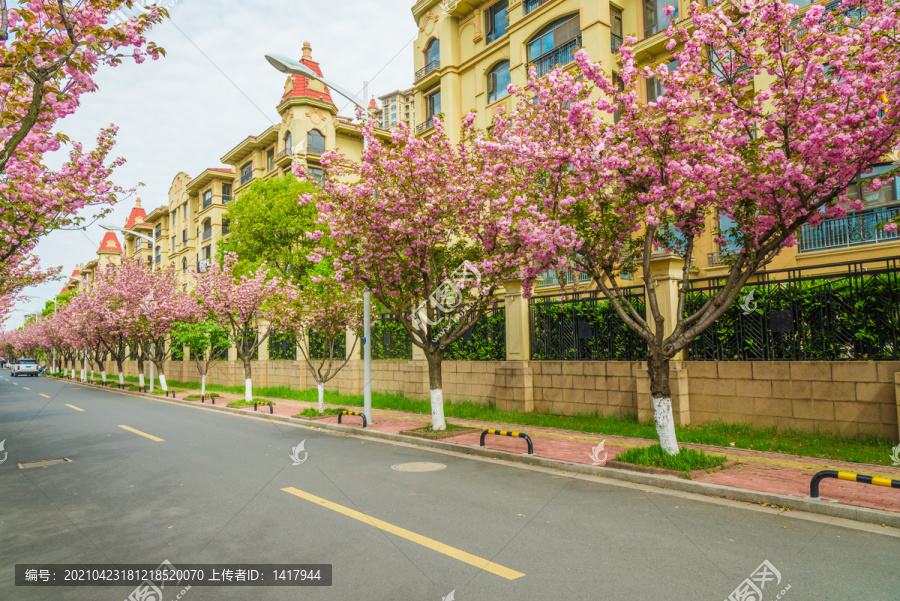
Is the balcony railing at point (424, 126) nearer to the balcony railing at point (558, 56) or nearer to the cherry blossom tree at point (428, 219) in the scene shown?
the balcony railing at point (558, 56)

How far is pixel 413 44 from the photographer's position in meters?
31.6

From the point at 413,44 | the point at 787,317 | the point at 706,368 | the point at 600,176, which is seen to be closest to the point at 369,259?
the point at 600,176

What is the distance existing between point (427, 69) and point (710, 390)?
24.8 meters

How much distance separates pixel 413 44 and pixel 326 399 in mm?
21061

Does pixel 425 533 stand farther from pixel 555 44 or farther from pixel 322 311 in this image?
pixel 555 44

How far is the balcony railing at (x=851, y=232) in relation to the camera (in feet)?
51.8

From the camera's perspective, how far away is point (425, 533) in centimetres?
600

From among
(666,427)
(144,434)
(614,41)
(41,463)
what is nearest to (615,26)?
(614,41)

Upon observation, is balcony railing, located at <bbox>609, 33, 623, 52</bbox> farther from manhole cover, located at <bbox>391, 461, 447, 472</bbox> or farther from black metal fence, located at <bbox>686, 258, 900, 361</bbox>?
manhole cover, located at <bbox>391, 461, 447, 472</bbox>

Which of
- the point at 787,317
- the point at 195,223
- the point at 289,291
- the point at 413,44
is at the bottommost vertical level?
the point at 787,317

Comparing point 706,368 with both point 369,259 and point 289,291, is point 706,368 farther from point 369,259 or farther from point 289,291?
point 289,291

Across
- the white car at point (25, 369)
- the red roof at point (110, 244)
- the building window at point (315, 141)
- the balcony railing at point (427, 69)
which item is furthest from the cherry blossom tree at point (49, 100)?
the red roof at point (110, 244)

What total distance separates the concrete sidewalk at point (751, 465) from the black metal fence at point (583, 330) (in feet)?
7.99

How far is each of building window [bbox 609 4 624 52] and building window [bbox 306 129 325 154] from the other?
23170 mm
